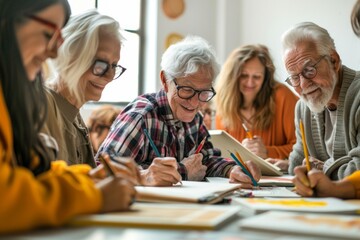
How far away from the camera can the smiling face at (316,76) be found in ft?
6.91

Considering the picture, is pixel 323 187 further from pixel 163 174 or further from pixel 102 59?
pixel 102 59

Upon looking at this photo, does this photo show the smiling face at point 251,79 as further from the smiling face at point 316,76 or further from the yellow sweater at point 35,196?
the yellow sweater at point 35,196

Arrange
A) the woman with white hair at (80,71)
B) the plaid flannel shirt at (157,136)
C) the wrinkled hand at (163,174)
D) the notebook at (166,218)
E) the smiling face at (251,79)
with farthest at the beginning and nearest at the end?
1. the smiling face at (251,79)
2. the plaid flannel shirt at (157,136)
3. the woman with white hair at (80,71)
4. the wrinkled hand at (163,174)
5. the notebook at (166,218)

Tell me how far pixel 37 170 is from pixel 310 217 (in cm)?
59

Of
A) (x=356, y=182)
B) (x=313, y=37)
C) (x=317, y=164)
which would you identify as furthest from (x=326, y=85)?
(x=356, y=182)

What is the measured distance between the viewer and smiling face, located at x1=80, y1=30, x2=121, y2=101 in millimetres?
1771

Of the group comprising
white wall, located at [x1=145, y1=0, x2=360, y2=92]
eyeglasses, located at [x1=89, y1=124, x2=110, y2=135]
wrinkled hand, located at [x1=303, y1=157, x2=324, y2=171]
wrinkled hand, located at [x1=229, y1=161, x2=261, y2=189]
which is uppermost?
white wall, located at [x1=145, y1=0, x2=360, y2=92]

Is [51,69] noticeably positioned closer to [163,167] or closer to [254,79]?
[163,167]

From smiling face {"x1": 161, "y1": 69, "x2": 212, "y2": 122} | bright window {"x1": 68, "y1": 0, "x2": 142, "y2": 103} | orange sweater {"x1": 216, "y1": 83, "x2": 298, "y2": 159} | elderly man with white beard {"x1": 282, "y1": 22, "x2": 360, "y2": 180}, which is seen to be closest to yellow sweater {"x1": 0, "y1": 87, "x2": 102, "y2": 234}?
smiling face {"x1": 161, "y1": 69, "x2": 212, "y2": 122}

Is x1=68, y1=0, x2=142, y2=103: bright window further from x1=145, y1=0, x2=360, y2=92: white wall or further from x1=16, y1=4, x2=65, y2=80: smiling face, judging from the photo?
x1=16, y1=4, x2=65, y2=80: smiling face

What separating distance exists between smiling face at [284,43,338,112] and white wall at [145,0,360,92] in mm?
1394

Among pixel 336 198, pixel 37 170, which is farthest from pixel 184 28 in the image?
pixel 37 170

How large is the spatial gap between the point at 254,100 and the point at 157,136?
5.04 feet

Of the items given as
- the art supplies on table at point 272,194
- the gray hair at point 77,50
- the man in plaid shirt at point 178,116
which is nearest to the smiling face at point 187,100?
the man in plaid shirt at point 178,116
